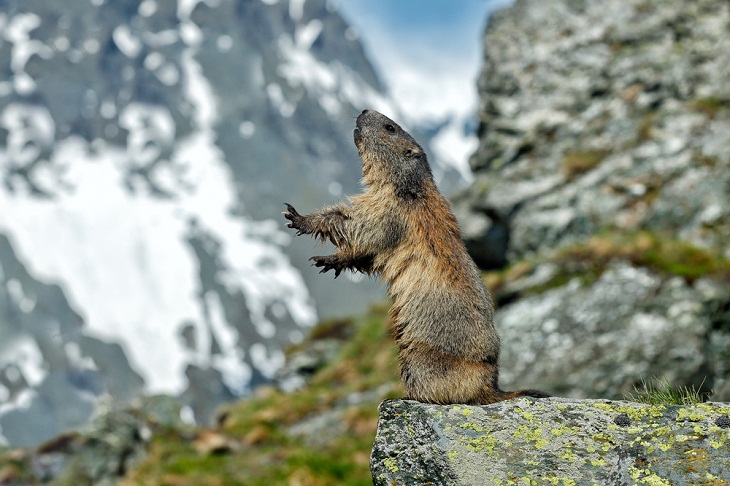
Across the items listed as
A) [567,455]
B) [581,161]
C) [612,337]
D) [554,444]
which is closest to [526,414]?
[554,444]

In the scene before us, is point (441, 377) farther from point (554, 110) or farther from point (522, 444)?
point (554, 110)

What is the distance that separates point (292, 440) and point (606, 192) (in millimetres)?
11218

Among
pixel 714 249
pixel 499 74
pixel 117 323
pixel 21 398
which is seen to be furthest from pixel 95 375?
pixel 714 249

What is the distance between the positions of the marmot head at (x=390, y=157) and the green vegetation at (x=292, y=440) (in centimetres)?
683

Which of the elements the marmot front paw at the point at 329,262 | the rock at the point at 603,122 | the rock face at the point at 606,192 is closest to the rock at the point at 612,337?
the rock face at the point at 606,192

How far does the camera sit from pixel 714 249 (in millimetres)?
15711

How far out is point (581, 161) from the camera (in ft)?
69.7

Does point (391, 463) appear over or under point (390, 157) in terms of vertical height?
under

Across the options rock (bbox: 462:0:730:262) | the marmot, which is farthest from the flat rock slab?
rock (bbox: 462:0:730:262)

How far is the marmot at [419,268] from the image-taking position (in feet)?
20.4

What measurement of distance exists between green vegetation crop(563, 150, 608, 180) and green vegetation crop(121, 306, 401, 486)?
26.3 ft

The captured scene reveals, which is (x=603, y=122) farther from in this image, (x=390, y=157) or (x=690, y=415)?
(x=690, y=415)

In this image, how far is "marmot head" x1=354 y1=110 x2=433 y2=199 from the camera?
290 inches

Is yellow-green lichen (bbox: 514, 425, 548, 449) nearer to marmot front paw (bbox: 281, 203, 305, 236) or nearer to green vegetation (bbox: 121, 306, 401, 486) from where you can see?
marmot front paw (bbox: 281, 203, 305, 236)
